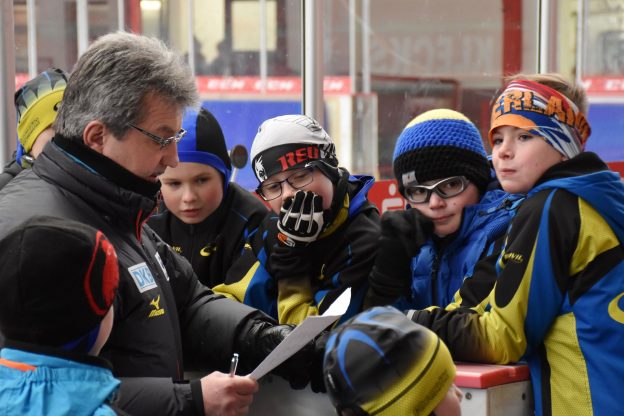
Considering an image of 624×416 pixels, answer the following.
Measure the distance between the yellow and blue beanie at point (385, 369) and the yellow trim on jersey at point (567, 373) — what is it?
23.8 inches

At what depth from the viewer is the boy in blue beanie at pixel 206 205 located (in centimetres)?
299

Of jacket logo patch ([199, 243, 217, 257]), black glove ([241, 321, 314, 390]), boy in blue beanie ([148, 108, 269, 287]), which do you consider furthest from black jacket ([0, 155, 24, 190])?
black glove ([241, 321, 314, 390])

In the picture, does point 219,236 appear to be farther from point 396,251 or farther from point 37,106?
point 396,251

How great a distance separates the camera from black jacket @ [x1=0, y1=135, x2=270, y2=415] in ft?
6.59

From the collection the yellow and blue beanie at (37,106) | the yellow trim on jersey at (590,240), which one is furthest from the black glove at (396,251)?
the yellow and blue beanie at (37,106)

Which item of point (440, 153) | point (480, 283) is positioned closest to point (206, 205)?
point (440, 153)

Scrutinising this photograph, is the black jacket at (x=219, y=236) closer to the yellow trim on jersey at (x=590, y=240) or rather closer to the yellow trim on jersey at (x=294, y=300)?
the yellow trim on jersey at (x=294, y=300)

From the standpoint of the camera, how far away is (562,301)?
214 centimetres

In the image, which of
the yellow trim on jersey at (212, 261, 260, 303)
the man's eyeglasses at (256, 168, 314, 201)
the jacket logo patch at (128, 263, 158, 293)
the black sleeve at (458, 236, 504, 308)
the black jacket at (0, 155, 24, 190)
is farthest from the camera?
the black jacket at (0, 155, 24, 190)

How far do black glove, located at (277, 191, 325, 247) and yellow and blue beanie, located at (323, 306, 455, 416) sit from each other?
959 millimetres

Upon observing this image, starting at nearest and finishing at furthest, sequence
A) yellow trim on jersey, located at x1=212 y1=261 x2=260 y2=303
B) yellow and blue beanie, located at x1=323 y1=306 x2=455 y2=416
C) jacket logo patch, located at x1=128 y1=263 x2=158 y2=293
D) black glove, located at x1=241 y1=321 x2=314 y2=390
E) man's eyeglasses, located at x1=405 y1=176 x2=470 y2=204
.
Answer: yellow and blue beanie, located at x1=323 y1=306 x2=455 y2=416 → jacket logo patch, located at x1=128 y1=263 x2=158 y2=293 → black glove, located at x1=241 y1=321 x2=314 y2=390 → man's eyeglasses, located at x1=405 y1=176 x2=470 y2=204 → yellow trim on jersey, located at x1=212 y1=261 x2=260 y2=303

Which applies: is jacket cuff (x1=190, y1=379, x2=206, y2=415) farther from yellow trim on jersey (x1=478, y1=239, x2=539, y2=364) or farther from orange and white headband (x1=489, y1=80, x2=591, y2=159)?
orange and white headband (x1=489, y1=80, x2=591, y2=159)

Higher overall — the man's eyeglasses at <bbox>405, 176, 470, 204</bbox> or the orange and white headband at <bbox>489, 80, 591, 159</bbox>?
the orange and white headband at <bbox>489, 80, 591, 159</bbox>

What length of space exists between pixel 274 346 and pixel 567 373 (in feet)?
2.10
